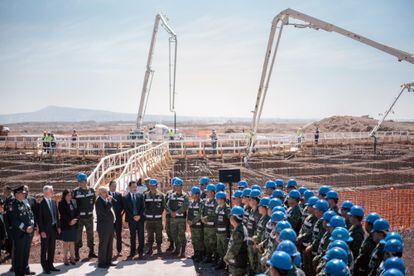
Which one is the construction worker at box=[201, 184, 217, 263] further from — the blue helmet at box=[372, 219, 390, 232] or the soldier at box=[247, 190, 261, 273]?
the blue helmet at box=[372, 219, 390, 232]

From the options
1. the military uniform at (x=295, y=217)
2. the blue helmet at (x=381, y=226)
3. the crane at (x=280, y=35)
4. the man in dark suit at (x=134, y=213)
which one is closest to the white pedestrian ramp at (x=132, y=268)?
the man in dark suit at (x=134, y=213)

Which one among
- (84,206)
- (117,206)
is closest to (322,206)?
(117,206)

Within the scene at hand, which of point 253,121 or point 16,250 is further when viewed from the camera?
point 253,121

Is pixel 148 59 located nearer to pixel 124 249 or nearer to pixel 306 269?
pixel 124 249

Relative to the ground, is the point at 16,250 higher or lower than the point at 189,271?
higher

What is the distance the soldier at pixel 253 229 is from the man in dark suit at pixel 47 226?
11.6ft

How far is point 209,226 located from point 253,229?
108 centimetres

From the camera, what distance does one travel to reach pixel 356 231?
621 cm

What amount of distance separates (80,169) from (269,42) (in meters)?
13.1

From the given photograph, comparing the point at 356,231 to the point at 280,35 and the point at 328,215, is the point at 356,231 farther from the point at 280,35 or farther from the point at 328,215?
the point at 280,35

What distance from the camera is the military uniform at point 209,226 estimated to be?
7969 mm

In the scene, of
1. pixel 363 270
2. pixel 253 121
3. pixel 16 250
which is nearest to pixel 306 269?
pixel 363 270

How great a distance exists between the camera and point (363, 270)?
568 cm

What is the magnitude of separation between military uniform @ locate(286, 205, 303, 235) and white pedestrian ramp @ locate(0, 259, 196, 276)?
2024mm
